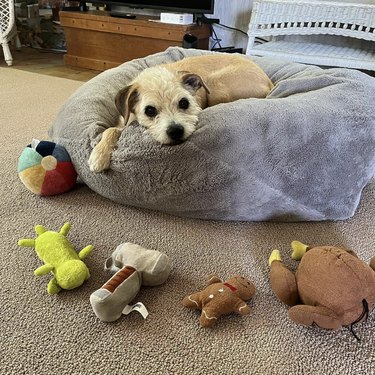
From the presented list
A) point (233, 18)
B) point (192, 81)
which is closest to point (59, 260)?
point (192, 81)

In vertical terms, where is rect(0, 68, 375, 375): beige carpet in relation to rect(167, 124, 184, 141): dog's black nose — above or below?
below

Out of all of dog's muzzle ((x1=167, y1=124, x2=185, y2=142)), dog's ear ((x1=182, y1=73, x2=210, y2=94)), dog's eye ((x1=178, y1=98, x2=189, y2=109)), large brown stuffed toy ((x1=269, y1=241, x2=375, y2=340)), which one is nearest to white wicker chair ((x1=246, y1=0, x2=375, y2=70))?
dog's ear ((x1=182, y1=73, x2=210, y2=94))

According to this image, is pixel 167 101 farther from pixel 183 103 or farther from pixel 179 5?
pixel 179 5

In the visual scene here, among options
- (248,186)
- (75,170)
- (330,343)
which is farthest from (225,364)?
(75,170)

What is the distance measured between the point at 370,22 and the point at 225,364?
260 cm

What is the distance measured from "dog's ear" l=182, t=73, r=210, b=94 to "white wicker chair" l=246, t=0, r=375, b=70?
1.46m

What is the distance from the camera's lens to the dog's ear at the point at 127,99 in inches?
61.4

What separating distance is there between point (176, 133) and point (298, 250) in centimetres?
57

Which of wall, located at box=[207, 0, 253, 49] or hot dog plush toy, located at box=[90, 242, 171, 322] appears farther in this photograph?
wall, located at box=[207, 0, 253, 49]

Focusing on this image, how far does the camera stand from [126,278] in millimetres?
1116

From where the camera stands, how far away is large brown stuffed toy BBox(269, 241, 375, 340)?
1.00m

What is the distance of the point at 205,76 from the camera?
1.88 meters

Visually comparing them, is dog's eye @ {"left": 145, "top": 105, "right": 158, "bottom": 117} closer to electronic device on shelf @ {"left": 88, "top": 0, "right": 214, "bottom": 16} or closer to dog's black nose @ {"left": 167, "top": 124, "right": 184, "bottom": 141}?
dog's black nose @ {"left": 167, "top": 124, "right": 184, "bottom": 141}

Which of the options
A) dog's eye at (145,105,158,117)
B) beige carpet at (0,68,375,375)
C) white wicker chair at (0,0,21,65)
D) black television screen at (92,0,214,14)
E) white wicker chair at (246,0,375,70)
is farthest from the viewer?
white wicker chair at (0,0,21,65)
